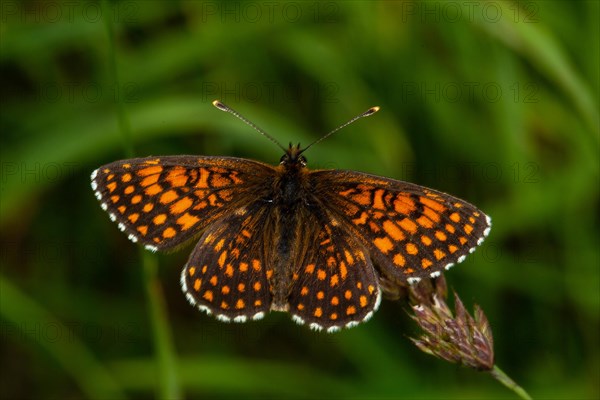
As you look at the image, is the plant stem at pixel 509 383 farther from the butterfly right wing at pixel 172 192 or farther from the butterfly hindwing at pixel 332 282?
the butterfly right wing at pixel 172 192

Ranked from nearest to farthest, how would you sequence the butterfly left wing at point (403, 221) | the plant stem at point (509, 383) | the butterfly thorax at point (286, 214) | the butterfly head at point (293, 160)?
the plant stem at point (509, 383)
the butterfly left wing at point (403, 221)
the butterfly thorax at point (286, 214)
the butterfly head at point (293, 160)

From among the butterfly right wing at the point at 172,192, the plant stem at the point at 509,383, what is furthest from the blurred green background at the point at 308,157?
the plant stem at the point at 509,383

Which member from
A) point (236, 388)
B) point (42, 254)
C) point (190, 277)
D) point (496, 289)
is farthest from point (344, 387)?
point (42, 254)

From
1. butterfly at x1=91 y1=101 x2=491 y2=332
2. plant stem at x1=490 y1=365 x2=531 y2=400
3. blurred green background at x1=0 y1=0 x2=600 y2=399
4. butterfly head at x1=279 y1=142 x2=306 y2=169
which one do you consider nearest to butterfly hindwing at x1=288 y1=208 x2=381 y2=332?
butterfly at x1=91 y1=101 x2=491 y2=332

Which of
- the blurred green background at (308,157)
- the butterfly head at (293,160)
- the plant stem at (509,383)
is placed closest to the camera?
the plant stem at (509,383)

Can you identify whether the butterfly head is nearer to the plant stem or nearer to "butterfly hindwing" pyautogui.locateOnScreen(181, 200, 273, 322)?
"butterfly hindwing" pyautogui.locateOnScreen(181, 200, 273, 322)

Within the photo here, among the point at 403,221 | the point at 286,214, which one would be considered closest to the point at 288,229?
the point at 286,214
